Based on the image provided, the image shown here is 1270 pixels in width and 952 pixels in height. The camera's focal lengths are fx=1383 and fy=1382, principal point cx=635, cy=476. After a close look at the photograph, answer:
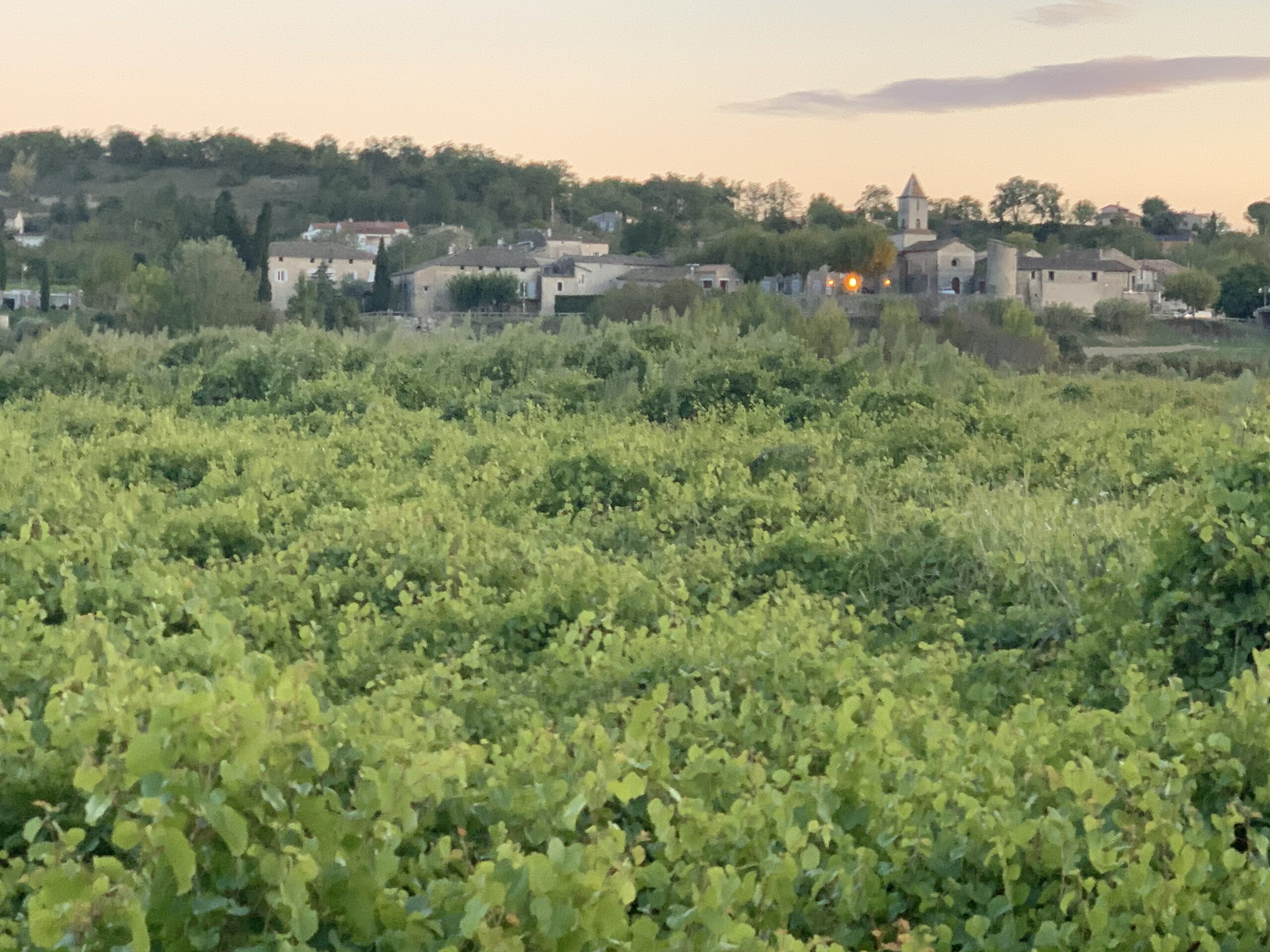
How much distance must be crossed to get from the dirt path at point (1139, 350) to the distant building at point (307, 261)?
40.3m

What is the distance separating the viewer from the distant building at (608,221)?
10225 centimetres

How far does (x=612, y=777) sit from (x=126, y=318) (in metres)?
40.3

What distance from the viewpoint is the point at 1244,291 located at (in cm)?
5375

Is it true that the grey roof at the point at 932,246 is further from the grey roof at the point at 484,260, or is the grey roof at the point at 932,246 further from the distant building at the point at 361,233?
the distant building at the point at 361,233

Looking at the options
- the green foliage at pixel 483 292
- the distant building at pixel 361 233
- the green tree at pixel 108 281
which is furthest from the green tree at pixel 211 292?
the distant building at pixel 361 233

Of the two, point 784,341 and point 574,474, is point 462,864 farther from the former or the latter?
point 784,341

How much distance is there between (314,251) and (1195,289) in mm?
45202

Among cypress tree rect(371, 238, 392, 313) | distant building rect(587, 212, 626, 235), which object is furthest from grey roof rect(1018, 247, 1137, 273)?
distant building rect(587, 212, 626, 235)

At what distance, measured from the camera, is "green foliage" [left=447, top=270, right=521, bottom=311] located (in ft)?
202

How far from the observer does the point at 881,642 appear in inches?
249

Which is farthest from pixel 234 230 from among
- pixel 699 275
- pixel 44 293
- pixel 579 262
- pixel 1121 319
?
pixel 1121 319

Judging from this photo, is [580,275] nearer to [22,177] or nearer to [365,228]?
[365,228]

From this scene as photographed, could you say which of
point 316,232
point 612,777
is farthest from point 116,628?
point 316,232

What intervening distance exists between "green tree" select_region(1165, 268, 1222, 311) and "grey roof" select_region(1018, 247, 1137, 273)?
3.44 metres
